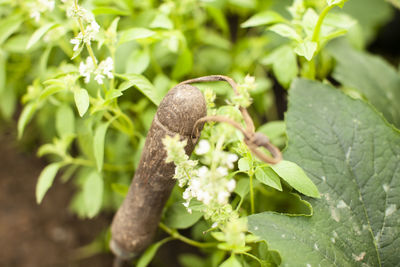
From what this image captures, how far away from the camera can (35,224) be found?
183 centimetres

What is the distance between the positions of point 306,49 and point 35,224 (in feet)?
5.09

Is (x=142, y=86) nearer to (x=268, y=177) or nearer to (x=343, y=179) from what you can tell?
(x=268, y=177)

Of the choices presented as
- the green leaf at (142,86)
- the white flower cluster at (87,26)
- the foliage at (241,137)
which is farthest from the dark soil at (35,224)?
the white flower cluster at (87,26)

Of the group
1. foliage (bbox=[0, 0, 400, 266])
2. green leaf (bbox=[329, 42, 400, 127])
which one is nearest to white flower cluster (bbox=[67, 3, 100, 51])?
foliage (bbox=[0, 0, 400, 266])

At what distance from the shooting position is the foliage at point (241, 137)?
78cm

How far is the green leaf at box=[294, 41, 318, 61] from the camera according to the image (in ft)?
2.95

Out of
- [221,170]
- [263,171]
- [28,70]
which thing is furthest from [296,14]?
[28,70]

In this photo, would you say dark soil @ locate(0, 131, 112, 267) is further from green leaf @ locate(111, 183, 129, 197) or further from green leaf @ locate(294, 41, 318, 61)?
green leaf @ locate(294, 41, 318, 61)

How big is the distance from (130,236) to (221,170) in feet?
1.50

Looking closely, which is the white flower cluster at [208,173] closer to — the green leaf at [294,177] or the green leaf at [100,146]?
the green leaf at [294,177]

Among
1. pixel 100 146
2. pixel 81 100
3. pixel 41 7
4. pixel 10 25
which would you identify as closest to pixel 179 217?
pixel 100 146

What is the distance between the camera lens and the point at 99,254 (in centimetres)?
174

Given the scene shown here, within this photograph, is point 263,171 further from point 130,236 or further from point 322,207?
point 130,236

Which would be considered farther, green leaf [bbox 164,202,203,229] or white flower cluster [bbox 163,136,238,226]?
green leaf [bbox 164,202,203,229]
